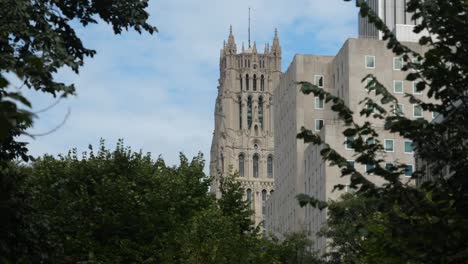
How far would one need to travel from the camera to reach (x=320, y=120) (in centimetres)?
13912

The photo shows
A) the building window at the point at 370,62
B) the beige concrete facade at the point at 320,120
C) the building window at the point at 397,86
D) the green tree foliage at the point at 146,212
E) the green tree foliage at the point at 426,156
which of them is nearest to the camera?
the green tree foliage at the point at 426,156

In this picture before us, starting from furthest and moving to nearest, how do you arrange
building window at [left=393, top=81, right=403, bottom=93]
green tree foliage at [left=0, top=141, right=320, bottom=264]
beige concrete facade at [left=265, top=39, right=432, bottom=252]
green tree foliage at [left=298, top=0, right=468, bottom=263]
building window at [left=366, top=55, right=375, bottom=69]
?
1. building window at [left=366, top=55, right=375, bottom=69]
2. building window at [left=393, top=81, right=403, bottom=93]
3. beige concrete facade at [left=265, top=39, right=432, bottom=252]
4. green tree foliage at [left=0, top=141, right=320, bottom=264]
5. green tree foliage at [left=298, top=0, right=468, bottom=263]

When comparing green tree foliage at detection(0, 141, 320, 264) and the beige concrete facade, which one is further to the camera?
the beige concrete facade

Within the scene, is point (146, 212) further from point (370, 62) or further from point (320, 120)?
point (320, 120)

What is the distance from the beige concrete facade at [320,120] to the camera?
4808 inches

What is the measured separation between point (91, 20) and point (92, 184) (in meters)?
40.9

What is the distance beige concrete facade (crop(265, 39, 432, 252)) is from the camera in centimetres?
12212

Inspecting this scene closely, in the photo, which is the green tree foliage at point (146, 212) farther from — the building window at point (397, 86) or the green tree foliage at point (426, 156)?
the building window at point (397, 86)

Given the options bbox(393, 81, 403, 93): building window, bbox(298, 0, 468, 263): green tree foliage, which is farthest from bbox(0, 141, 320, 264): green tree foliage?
bbox(393, 81, 403, 93): building window

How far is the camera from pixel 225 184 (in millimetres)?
74375

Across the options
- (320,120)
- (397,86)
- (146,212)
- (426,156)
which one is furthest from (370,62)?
(426,156)

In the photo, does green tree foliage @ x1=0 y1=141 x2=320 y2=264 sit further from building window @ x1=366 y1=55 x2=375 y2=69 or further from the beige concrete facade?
building window @ x1=366 y1=55 x2=375 y2=69

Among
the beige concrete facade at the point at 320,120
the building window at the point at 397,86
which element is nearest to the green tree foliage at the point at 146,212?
the beige concrete facade at the point at 320,120

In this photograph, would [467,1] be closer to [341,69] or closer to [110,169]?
[110,169]
